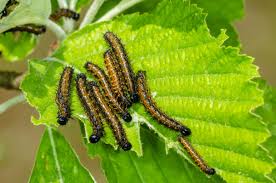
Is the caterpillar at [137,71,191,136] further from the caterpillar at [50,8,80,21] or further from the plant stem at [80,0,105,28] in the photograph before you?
the caterpillar at [50,8,80,21]

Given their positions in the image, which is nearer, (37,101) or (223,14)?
(37,101)

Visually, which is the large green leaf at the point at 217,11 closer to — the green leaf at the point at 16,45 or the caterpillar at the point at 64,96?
the green leaf at the point at 16,45

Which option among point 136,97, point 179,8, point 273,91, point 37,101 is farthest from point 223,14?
point 37,101

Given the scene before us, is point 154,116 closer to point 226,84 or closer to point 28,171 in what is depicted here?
point 226,84

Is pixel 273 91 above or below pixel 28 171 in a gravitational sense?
above

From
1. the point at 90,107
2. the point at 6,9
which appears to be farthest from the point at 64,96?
the point at 6,9

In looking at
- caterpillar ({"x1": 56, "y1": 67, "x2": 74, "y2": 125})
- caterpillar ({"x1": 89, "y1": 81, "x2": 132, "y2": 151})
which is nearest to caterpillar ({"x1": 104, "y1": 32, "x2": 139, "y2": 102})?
caterpillar ({"x1": 89, "y1": 81, "x2": 132, "y2": 151})

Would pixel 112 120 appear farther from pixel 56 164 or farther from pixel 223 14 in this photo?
pixel 223 14
